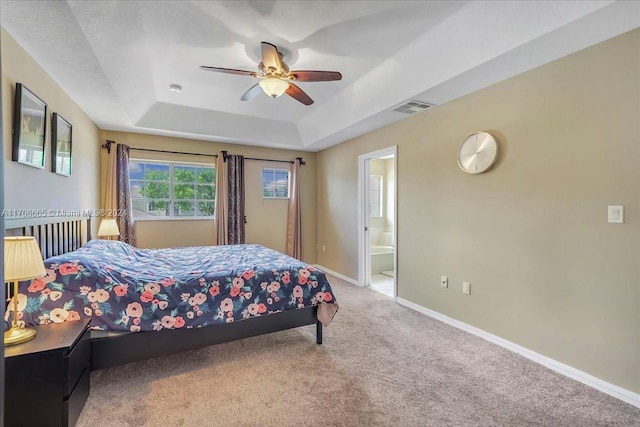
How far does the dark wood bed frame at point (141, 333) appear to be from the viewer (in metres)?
2.19

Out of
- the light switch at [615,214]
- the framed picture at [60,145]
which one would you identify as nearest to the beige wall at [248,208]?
the framed picture at [60,145]

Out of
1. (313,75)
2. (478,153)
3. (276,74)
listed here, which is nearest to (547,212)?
(478,153)

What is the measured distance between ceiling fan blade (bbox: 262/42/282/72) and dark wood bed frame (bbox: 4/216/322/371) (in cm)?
200

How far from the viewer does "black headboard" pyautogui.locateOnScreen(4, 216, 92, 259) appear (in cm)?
221

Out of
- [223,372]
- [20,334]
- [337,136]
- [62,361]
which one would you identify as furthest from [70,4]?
[337,136]

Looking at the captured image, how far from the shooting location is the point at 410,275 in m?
3.90

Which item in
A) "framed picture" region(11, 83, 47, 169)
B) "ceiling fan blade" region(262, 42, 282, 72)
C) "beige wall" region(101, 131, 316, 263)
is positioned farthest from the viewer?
"beige wall" region(101, 131, 316, 263)

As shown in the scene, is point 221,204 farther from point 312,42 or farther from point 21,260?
point 21,260

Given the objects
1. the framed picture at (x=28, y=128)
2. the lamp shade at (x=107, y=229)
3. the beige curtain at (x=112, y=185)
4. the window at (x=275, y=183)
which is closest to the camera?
the framed picture at (x=28, y=128)

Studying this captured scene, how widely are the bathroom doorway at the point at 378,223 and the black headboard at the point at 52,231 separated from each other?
3440mm

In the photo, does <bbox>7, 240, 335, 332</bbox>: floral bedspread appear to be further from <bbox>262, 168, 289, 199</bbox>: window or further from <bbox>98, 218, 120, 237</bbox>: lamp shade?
<bbox>262, 168, 289, 199</bbox>: window

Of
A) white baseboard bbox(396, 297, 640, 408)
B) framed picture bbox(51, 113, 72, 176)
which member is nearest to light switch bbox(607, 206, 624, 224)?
white baseboard bbox(396, 297, 640, 408)

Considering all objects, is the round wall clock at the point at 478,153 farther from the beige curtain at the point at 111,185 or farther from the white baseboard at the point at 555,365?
the beige curtain at the point at 111,185

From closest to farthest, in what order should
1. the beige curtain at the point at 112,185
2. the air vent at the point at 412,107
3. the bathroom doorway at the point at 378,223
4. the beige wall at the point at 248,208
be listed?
the air vent at the point at 412,107 → the beige curtain at the point at 112,185 → the bathroom doorway at the point at 378,223 → the beige wall at the point at 248,208
